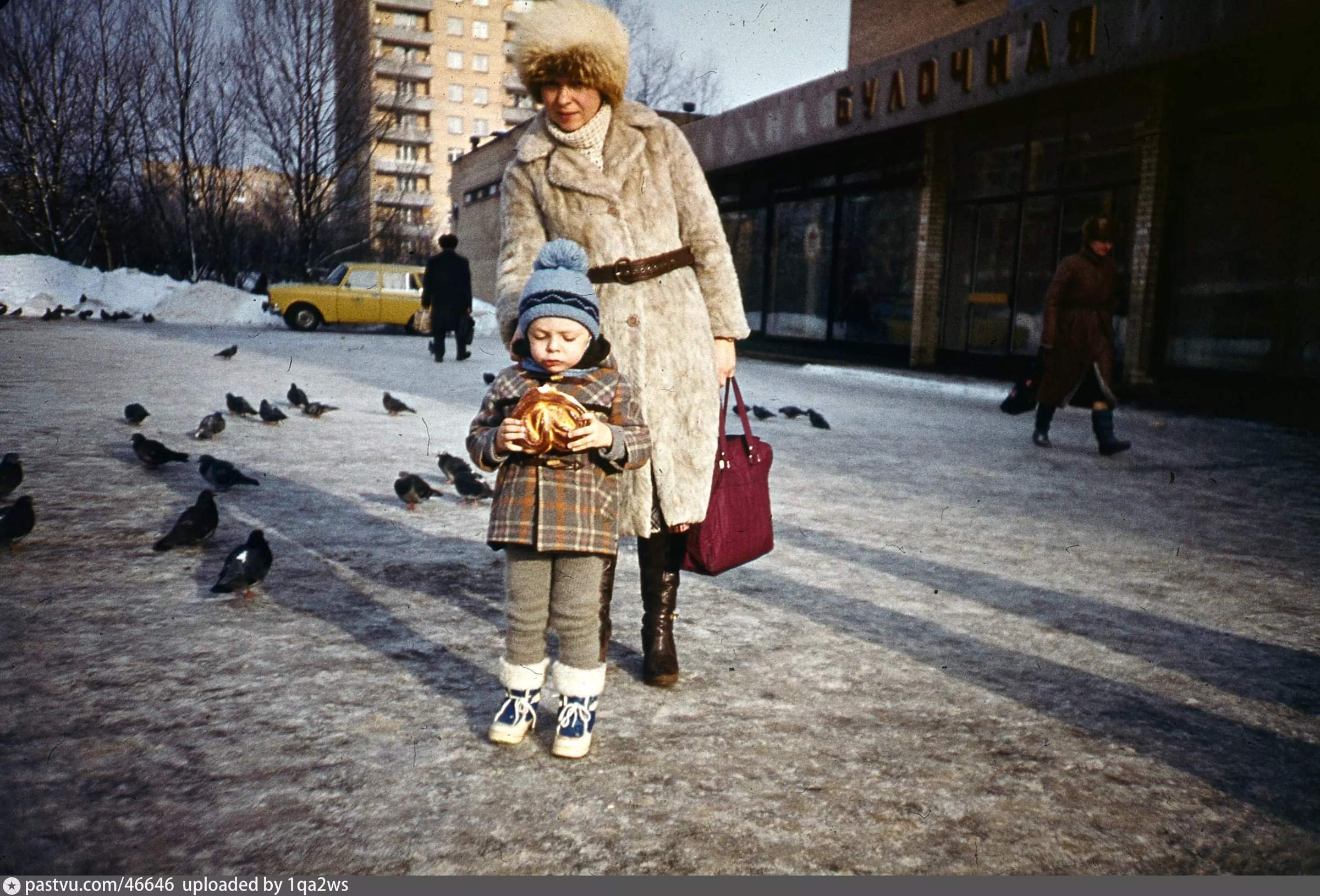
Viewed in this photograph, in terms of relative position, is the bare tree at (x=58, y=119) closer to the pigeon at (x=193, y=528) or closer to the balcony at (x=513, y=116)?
the pigeon at (x=193, y=528)

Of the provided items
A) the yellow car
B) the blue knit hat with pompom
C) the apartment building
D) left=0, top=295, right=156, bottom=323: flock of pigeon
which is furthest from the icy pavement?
the apartment building

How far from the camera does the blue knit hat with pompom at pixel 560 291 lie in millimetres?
2457

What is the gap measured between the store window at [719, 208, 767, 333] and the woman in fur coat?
59.5 ft

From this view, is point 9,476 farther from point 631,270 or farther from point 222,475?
point 631,270

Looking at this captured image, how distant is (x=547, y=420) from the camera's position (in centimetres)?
234

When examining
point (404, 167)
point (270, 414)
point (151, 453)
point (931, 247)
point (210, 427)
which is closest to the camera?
point (151, 453)

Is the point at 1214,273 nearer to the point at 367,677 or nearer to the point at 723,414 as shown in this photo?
the point at 723,414

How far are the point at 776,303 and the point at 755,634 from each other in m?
17.8

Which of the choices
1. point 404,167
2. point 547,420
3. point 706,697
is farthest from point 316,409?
point 404,167

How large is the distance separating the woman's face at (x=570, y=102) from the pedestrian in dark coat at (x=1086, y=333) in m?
6.21

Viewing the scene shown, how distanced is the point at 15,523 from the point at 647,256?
3.18 metres

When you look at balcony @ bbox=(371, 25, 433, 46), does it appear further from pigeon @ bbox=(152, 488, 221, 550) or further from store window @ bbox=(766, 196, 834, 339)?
pigeon @ bbox=(152, 488, 221, 550)

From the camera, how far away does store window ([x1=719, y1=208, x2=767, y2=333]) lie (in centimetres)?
2116

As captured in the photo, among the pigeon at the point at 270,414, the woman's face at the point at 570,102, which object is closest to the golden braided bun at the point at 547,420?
the woman's face at the point at 570,102
